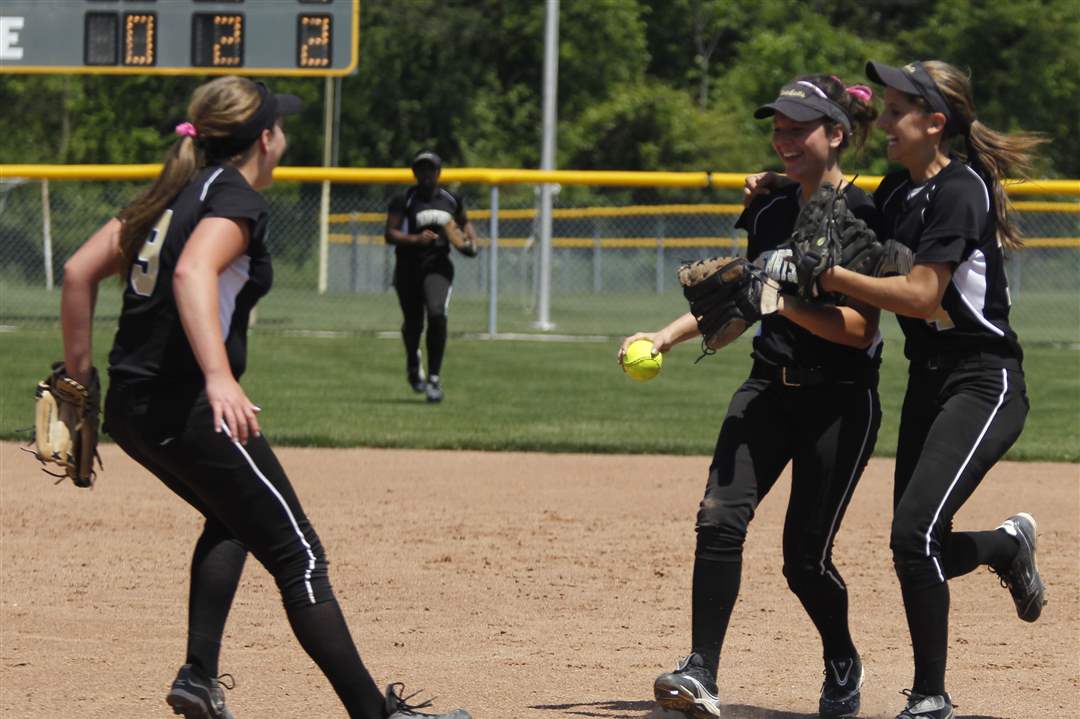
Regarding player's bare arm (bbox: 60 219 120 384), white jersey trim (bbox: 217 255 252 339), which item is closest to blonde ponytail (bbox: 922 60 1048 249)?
white jersey trim (bbox: 217 255 252 339)

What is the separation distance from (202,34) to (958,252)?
45.0 ft

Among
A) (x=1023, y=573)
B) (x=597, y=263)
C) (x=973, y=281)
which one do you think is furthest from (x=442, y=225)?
(x=597, y=263)

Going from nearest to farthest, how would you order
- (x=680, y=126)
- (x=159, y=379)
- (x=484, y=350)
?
(x=159, y=379) < (x=484, y=350) < (x=680, y=126)

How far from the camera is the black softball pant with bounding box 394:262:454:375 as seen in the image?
40.1 ft

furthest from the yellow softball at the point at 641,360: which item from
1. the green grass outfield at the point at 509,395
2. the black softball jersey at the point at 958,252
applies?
the green grass outfield at the point at 509,395

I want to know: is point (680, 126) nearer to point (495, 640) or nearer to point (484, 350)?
point (484, 350)

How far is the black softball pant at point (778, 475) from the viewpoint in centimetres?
444

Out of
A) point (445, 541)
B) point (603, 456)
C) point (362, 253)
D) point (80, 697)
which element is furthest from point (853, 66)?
point (80, 697)

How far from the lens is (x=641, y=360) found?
4656 millimetres

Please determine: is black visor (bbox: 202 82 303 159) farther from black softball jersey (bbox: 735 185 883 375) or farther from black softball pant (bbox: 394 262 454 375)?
black softball pant (bbox: 394 262 454 375)

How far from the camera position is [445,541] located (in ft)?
24.2

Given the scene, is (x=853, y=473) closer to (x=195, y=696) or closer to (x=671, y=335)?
(x=671, y=335)

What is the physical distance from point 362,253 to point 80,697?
17.1 metres

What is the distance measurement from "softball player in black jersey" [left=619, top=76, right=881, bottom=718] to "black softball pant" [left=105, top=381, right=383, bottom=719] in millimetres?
850
